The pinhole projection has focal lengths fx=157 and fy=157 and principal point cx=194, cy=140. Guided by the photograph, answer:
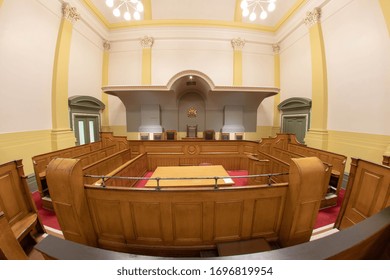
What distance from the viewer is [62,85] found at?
258 inches

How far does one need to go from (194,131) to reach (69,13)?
7.73 m

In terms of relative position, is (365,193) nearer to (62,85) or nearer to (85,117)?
(62,85)

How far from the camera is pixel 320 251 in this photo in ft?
3.04

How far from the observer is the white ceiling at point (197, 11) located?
841 cm

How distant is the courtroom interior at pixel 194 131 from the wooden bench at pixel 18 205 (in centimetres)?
2

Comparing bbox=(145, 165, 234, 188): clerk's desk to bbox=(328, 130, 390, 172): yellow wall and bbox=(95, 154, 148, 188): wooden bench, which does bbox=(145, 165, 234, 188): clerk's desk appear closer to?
bbox=(95, 154, 148, 188): wooden bench

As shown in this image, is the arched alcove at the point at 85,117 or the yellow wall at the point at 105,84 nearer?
the arched alcove at the point at 85,117

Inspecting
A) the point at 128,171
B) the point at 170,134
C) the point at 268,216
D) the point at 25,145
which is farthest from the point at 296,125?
the point at 25,145

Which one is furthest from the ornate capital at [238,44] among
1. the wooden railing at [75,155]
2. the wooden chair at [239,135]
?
the wooden railing at [75,155]

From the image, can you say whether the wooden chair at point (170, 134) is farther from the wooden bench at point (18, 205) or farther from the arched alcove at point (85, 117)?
the wooden bench at point (18, 205)

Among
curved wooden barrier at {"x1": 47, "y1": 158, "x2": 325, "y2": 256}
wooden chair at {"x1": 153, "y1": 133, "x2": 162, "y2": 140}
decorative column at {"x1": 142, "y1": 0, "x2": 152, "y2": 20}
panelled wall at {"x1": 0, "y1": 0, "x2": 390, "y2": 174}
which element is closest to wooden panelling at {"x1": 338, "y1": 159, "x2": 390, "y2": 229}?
curved wooden barrier at {"x1": 47, "y1": 158, "x2": 325, "y2": 256}
